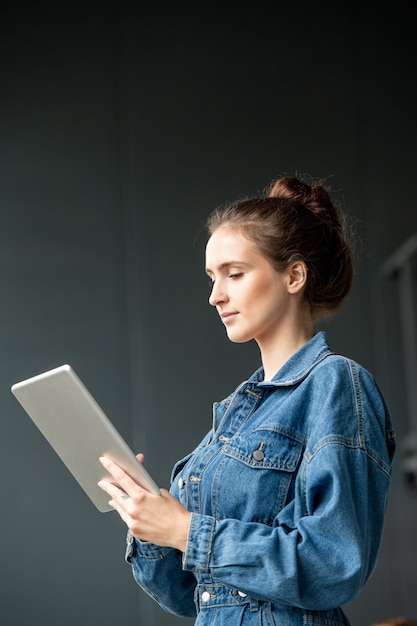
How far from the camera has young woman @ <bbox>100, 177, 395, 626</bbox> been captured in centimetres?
123

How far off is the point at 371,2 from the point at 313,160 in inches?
26.8

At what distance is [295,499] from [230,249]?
1.41 feet

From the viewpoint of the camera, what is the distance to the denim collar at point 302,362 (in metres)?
1.41

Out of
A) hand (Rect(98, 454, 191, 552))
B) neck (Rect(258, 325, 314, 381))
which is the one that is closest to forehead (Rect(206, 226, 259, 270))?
neck (Rect(258, 325, 314, 381))

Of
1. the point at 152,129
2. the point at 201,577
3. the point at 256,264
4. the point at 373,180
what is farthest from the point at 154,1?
the point at 201,577

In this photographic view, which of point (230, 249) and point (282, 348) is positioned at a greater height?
point (230, 249)

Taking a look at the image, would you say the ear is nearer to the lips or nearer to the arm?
the lips

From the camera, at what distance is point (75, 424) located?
137 cm

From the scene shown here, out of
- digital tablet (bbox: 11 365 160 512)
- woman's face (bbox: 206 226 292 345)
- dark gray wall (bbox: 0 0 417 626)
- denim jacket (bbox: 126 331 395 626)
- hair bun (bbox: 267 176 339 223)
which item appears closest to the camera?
denim jacket (bbox: 126 331 395 626)

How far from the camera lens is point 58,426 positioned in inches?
54.9

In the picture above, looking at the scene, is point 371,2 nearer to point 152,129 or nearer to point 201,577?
point 152,129

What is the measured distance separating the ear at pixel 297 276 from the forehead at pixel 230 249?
66 millimetres

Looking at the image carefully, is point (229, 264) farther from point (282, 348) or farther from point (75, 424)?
point (75, 424)

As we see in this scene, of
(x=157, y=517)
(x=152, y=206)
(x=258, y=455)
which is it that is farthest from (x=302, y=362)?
(x=152, y=206)
